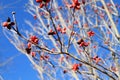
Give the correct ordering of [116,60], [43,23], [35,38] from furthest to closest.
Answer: [43,23]
[116,60]
[35,38]

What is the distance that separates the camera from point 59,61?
4.20 meters

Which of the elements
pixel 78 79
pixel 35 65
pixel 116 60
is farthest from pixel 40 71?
pixel 116 60

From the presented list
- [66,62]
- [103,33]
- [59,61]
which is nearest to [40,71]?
[59,61]

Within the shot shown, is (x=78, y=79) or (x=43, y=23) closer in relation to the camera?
(x=78, y=79)

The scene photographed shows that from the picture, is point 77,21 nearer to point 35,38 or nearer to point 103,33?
point 103,33

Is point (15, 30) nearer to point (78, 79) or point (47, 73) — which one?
point (78, 79)

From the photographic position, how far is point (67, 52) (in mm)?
2035

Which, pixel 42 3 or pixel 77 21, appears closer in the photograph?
pixel 42 3

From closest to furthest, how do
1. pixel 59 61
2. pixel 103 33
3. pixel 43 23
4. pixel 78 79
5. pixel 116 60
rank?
pixel 116 60
pixel 78 79
pixel 103 33
pixel 59 61
pixel 43 23

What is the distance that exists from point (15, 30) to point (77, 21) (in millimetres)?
2245

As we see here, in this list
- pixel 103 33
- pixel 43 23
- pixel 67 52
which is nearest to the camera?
pixel 67 52

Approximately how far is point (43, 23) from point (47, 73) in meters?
0.97

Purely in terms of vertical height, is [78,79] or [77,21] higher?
[77,21]

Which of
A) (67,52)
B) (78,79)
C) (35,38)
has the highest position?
(35,38)
